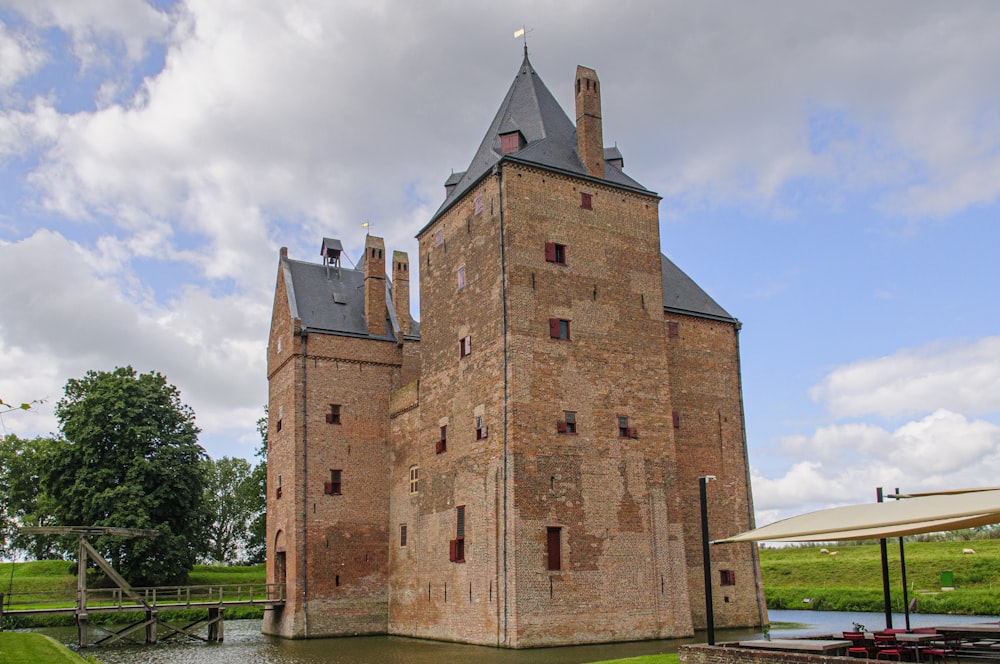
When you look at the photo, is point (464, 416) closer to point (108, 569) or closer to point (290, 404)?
point (290, 404)

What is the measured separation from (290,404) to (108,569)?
8.57m

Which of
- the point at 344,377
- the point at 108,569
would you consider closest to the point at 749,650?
the point at 344,377

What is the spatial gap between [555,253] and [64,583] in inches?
1276

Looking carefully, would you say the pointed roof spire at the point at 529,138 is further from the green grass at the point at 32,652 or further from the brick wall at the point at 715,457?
the green grass at the point at 32,652

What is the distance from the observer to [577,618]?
25344 millimetres

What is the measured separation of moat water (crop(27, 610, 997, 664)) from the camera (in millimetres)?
23031

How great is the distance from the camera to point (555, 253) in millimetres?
28141

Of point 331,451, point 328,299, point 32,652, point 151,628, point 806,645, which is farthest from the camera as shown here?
point 328,299

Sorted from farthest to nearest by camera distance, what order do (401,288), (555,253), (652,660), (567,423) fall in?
(401,288)
(555,253)
(567,423)
(652,660)

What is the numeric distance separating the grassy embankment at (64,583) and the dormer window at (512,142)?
65.8ft

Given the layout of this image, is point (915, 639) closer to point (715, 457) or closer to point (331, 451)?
point (715, 457)

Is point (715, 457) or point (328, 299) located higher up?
point (328, 299)

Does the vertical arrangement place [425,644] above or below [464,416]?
below

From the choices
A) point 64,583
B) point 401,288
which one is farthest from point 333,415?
point 64,583
